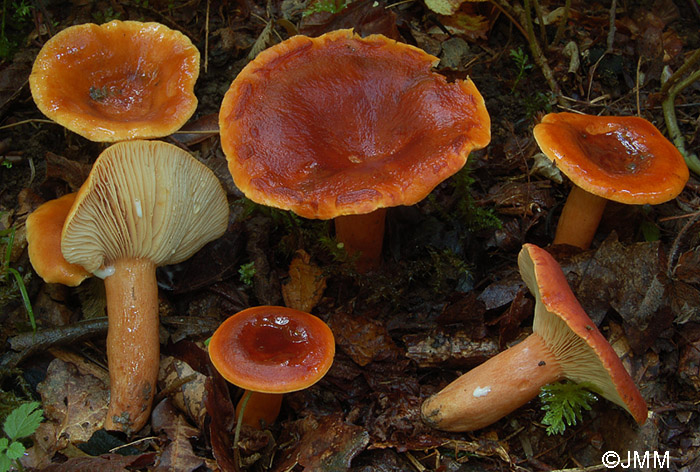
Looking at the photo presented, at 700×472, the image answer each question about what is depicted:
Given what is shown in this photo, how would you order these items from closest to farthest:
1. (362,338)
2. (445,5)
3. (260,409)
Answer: (260,409) < (362,338) < (445,5)

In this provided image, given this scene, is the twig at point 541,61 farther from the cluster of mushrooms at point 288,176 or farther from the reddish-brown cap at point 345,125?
the reddish-brown cap at point 345,125

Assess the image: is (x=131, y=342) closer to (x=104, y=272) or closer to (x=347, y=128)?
(x=104, y=272)

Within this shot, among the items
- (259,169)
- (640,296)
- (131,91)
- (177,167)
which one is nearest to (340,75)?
(259,169)

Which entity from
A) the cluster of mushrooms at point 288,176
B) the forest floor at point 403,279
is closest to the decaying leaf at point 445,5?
the forest floor at point 403,279

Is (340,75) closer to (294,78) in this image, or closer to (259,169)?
(294,78)

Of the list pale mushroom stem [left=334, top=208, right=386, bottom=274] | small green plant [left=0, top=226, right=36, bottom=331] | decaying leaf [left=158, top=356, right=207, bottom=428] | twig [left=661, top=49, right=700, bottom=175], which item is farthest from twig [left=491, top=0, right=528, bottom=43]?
small green plant [left=0, top=226, right=36, bottom=331]

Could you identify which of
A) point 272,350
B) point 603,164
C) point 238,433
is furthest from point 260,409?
point 603,164

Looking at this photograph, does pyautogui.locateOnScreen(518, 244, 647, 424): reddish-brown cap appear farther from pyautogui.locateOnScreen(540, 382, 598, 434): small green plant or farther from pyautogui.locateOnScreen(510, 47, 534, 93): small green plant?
pyautogui.locateOnScreen(510, 47, 534, 93): small green plant
